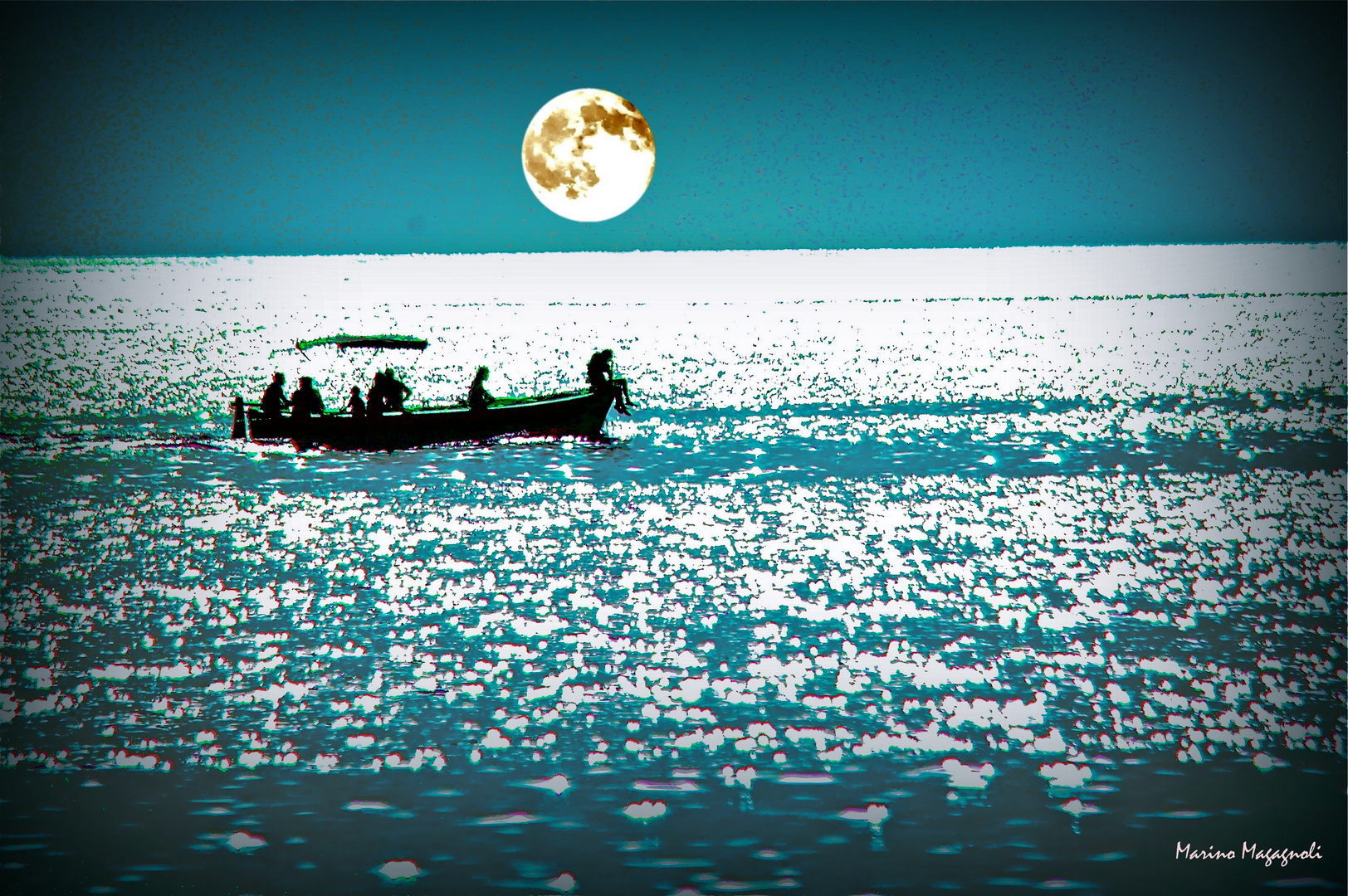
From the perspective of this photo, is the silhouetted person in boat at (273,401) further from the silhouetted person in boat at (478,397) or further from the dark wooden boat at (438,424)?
the silhouetted person in boat at (478,397)

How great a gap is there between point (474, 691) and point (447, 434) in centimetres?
1668

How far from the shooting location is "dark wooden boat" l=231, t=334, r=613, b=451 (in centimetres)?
2652

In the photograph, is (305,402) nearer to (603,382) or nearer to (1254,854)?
(603,382)

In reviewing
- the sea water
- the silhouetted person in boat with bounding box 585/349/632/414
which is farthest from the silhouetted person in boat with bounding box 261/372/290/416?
the silhouetted person in boat with bounding box 585/349/632/414

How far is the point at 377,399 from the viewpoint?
26.8m

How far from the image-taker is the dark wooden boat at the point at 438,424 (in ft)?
87.0

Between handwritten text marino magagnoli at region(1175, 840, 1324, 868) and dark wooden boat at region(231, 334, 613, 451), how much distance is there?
20923 mm

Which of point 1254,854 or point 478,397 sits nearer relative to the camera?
point 1254,854

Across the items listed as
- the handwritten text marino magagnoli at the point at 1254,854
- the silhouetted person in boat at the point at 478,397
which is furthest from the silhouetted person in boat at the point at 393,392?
the handwritten text marino magagnoli at the point at 1254,854

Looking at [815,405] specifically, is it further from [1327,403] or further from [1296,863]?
[1296,863]

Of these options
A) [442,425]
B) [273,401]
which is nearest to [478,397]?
[442,425]

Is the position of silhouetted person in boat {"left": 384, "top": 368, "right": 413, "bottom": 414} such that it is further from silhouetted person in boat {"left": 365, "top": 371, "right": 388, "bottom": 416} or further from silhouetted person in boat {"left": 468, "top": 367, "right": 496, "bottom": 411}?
silhouetted person in boat {"left": 468, "top": 367, "right": 496, "bottom": 411}

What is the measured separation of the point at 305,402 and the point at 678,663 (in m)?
17.6

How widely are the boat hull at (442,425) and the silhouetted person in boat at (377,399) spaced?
0.16 metres
